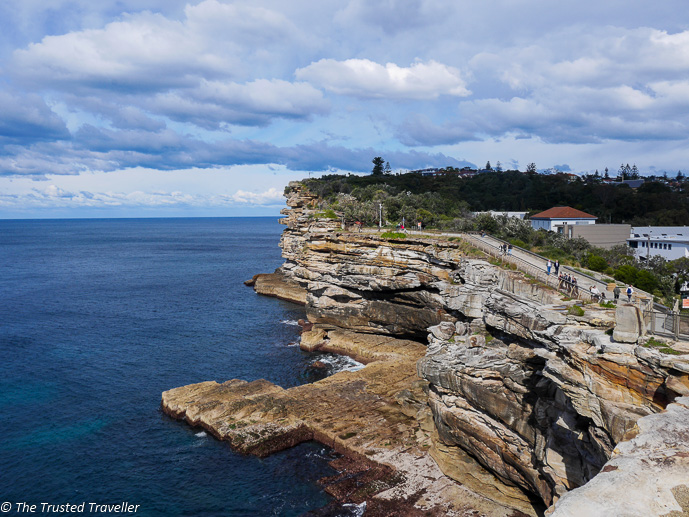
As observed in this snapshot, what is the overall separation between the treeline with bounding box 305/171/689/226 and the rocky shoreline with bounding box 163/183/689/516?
23.0 m

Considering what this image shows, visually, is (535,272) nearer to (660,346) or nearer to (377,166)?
(660,346)

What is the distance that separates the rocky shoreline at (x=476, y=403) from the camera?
13.0 m

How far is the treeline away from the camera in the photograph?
68500 mm

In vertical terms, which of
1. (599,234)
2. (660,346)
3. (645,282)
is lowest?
(645,282)

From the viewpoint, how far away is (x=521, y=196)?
306ft

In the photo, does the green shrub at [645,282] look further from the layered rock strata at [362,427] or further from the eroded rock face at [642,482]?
the eroded rock face at [642,482]

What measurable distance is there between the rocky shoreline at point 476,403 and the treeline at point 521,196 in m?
23.0

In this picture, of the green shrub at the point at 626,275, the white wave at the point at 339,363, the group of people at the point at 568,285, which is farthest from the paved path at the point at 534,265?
the white wave at the point at 339,363

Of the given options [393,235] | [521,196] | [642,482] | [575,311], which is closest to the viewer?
[642,482]

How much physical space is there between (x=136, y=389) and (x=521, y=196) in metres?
81.6

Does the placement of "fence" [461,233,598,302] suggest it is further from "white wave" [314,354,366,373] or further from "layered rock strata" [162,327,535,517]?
"white wave" [314,354,366,373]

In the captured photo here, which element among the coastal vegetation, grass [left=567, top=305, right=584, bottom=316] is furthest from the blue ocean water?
the coastal vegetation

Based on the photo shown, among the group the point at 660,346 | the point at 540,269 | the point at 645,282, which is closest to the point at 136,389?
the point at 540,269

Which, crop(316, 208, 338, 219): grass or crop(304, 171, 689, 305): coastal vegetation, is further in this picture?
crop(316, 208, 338, 219): grass
